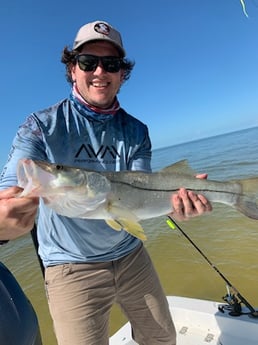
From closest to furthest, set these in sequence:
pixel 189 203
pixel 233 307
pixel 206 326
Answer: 1. pixel 189 203
2. pixel 233 307
3. pixel 206 326

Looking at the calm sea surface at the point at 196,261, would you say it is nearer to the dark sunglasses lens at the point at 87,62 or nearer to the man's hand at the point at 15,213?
the dark sunglasses lens at the point at 87,62

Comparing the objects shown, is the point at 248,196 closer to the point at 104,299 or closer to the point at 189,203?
the point at 189,203

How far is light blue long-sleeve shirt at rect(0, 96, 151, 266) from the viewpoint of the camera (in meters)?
2.84

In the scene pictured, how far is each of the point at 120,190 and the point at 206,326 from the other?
2.55 meters

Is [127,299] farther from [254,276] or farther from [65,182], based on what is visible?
[254,276]

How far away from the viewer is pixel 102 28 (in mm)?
3145

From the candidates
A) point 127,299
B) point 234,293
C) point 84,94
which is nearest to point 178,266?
point 234,293

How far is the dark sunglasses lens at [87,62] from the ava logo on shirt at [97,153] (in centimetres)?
77

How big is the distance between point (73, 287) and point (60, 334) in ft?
1.39

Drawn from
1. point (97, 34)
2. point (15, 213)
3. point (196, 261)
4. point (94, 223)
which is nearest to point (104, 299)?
point (94, 223)

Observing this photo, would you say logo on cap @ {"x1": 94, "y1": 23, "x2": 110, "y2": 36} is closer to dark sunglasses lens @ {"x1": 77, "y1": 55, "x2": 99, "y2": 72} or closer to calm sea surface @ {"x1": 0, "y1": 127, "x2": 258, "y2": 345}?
dark sunglasses lens @ {"x1": 77, "y1": 55, "x2": 99, "y2": 72}

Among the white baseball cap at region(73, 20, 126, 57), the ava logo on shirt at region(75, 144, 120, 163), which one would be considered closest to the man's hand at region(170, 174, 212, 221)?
the ava logo on shirt at region(75, 144, 120, 163)

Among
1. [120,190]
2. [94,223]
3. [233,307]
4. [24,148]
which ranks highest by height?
[24,148]

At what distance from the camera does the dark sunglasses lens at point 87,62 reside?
3.16m
